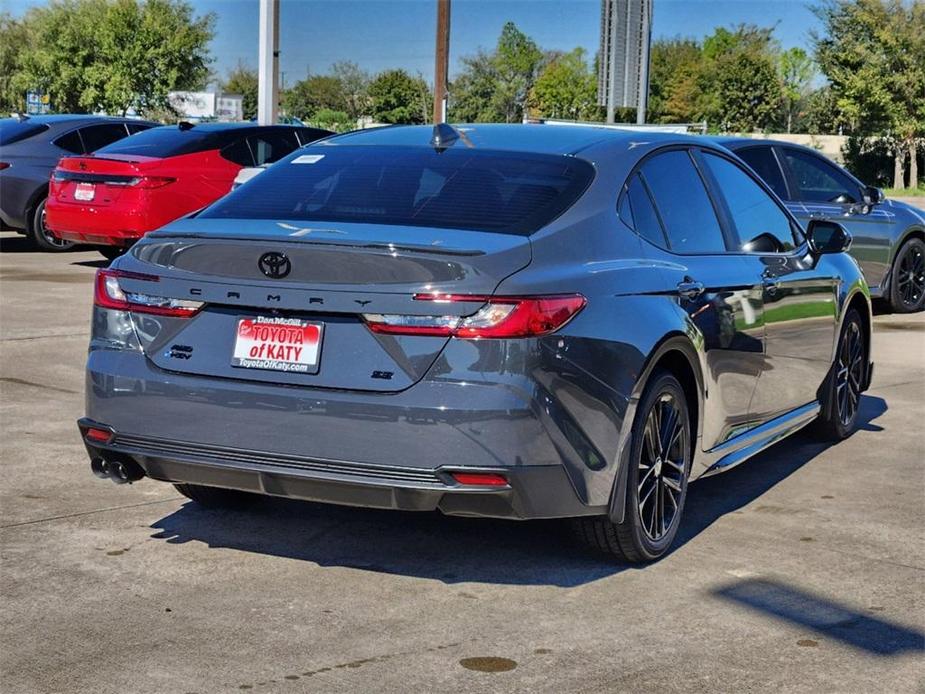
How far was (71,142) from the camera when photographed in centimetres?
1809

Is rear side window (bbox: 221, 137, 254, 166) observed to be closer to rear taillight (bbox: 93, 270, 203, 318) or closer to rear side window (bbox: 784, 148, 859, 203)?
rear side window (bbox: 784, 148, 859, 203)

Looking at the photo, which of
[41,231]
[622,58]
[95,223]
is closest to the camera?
[95,223]

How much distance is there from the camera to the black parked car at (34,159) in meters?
17.6

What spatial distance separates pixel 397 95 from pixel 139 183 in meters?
98.7

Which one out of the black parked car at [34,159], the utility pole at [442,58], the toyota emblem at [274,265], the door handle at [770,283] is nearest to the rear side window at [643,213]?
the door handle at [770,283]

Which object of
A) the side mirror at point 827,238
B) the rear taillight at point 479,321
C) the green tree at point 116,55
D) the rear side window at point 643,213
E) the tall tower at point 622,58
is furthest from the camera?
the green tree at point 116,55

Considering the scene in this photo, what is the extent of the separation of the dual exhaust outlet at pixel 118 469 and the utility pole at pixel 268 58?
18383 millimetres

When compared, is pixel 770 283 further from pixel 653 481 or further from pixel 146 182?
pixel 146 182

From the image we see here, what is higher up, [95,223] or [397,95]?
[397,95]

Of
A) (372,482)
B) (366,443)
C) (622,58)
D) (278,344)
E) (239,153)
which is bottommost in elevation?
(372,482)

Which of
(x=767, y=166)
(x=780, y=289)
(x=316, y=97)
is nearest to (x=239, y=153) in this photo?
(x=767, y=166)

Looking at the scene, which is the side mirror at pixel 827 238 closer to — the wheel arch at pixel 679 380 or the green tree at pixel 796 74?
the wheel arch at pixel 679 380

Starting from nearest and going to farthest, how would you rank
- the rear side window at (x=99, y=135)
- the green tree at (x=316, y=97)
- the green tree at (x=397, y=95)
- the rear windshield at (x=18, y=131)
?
1. the rear windshield at (x=18, y=131)
2. the rear side window at (x=99, y=135)
3. the green tree at (x=397, y=95)
4. the green tree at (x=316, y=97)

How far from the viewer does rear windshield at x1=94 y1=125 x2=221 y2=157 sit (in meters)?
15.4
